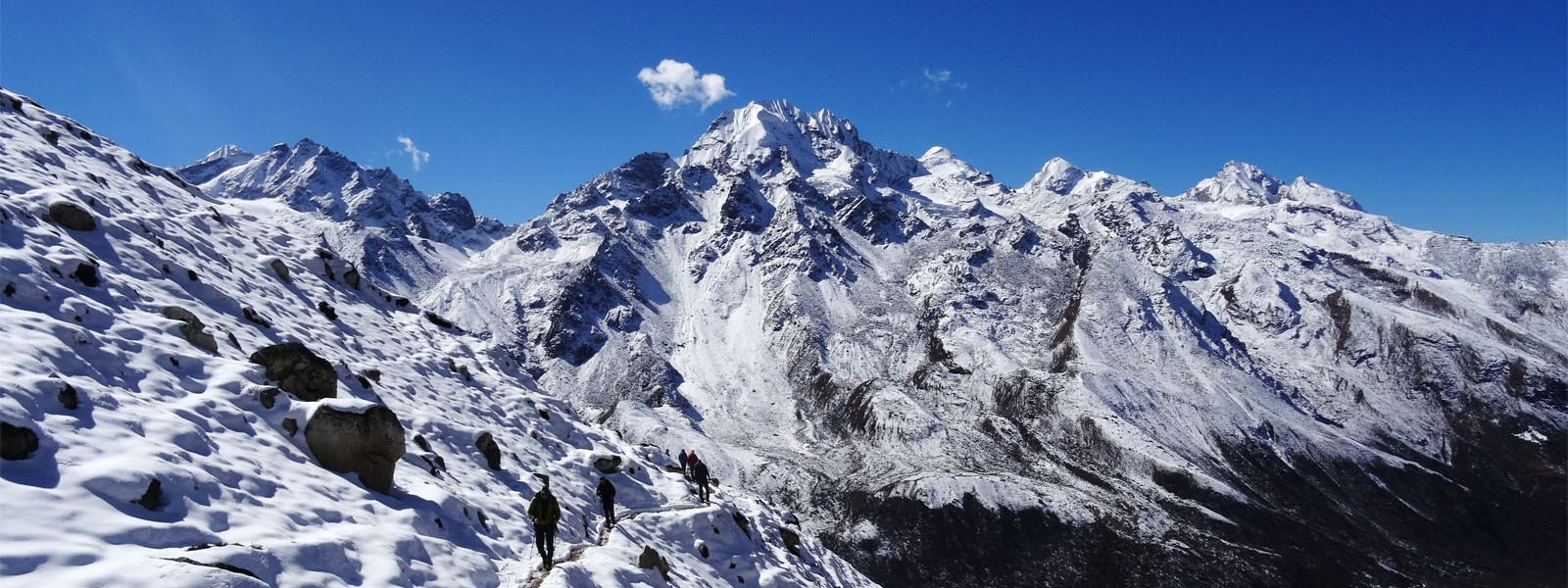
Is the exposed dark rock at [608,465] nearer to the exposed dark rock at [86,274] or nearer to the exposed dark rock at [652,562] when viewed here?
the exposed dark rock at [652,562]

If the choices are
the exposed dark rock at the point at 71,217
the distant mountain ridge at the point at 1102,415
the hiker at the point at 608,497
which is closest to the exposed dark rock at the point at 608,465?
the hiker at the point at 608,497

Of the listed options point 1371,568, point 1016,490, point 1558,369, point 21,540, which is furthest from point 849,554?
point 1558,369

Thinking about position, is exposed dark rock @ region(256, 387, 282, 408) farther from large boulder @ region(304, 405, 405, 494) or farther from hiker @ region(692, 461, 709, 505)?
hiker @ region(692, 461, 709, 505)

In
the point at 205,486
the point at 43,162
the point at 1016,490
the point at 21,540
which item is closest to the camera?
the point at 21,540

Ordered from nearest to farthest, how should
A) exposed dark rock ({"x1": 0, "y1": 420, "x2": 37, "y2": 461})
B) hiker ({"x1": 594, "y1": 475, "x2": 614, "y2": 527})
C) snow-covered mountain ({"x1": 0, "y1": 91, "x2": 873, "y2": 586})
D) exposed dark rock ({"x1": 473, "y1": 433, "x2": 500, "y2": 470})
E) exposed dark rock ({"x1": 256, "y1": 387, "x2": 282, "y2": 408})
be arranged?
exposed dark rock ({"x1": 0, "y1": 420, "x2": 37, "y2": 461}), snow-covered mountain ({"x1": 0, "y1": 91, "x2": 873, "y2": 586}), exposed dark rock ({"x1": 256, "y1": 387, "x2": 282, "y2": 408}), hiker ({"x1": 594, "y1": 475, "x2": 614, "y2": 527}), exposed dark rock ({"x1": 473, "y1": 433, "x2": 500, "y2": 470})

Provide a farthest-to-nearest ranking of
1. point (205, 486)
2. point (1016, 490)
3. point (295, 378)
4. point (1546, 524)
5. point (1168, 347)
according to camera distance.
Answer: point (1168, 347)
point (1546, 524)
point (1016, 490)
point (295, 378)
point (205, 486)

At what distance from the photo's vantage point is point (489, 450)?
83.1 ft

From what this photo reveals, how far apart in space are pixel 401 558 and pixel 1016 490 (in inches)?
4107

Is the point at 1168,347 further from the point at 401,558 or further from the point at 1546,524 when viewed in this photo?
the point at 401,558

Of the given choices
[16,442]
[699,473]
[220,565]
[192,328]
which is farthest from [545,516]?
[699,473]

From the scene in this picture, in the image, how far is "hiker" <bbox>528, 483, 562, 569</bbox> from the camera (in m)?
17.5

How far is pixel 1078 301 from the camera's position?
17138cm

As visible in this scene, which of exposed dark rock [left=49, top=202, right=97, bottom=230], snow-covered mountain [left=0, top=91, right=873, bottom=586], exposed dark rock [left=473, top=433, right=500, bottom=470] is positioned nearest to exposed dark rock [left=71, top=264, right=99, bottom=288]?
snow-covered mountain [left=0, top=91, right=873, bottom=586]

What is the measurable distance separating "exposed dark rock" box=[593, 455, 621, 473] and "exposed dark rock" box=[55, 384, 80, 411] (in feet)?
60.2
